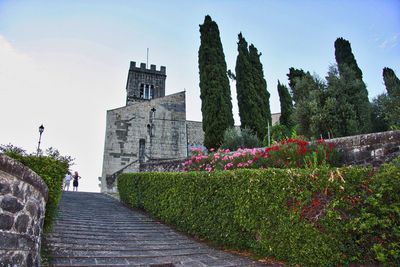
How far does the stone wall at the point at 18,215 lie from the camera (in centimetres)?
273

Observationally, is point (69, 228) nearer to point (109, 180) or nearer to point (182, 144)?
point (109, 180)

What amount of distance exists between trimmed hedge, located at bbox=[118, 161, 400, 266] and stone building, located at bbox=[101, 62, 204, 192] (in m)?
13.0

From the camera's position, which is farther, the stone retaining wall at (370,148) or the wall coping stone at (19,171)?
the stone retaining wall at (370,148)

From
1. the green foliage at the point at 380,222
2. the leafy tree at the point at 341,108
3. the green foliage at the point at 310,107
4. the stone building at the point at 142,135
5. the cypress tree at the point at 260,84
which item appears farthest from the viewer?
the stone building at the point at 142,135

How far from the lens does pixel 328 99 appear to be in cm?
1083

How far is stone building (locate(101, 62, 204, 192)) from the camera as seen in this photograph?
1870 centimetres

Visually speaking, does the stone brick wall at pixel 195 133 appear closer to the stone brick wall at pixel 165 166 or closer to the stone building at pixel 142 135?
the stone building at pixel 142 135

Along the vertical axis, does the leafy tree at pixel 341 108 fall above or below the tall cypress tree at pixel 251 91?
below

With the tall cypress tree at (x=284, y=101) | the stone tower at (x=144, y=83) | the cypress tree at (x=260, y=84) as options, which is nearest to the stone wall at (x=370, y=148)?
the cypress tree at (x=260, y=84)

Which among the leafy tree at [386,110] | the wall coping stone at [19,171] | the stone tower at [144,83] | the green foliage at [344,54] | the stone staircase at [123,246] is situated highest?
the stone tower at [144,83]

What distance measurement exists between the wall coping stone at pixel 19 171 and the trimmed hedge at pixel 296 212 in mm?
3486

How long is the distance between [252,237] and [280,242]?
683mm

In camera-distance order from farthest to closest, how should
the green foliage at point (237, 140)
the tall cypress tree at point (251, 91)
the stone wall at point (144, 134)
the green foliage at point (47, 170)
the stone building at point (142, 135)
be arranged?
the stone wall at point (144, 134), the stone building at point (142, 135), the tall cypress tree at point (251, 91), the green foliage at point (237, 140), the green foliage at point (47, 170)

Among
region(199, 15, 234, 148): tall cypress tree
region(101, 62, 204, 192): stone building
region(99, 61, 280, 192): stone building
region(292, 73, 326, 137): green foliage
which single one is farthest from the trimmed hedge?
region(101, 62, 204, 192): stone building
